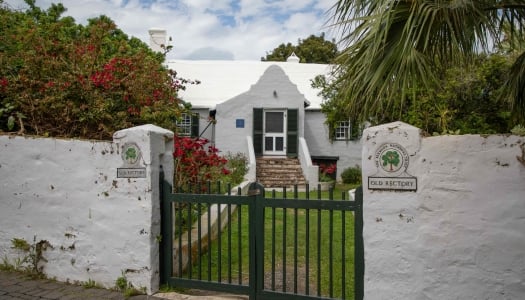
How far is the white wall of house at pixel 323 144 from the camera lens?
19031 mm

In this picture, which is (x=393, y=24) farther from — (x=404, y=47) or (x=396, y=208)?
(x=396, y=208)

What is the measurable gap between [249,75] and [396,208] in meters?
19.4

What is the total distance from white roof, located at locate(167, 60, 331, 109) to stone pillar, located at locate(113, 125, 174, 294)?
47.2 feet

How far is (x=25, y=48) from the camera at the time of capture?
22.4ft

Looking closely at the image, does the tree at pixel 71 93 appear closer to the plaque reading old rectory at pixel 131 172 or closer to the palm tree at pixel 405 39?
the plaque reading old rectory at pixel 131 172

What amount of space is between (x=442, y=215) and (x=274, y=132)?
1497 cm

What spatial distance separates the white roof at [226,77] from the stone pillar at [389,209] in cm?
1562

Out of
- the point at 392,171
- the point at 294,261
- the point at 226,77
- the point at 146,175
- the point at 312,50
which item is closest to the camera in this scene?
the point at 392,171

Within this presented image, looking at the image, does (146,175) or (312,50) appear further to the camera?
(312,50)

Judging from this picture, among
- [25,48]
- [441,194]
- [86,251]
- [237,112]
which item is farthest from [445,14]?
[237,112]

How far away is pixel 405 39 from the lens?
13.7 feet

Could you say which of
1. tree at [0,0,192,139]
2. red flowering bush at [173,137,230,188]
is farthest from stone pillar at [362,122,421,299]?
tree at [0,0,192,139]

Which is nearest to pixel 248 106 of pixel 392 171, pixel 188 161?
pixel 188 161

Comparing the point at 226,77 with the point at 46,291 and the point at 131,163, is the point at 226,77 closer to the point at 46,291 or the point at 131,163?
the point at 131,163
